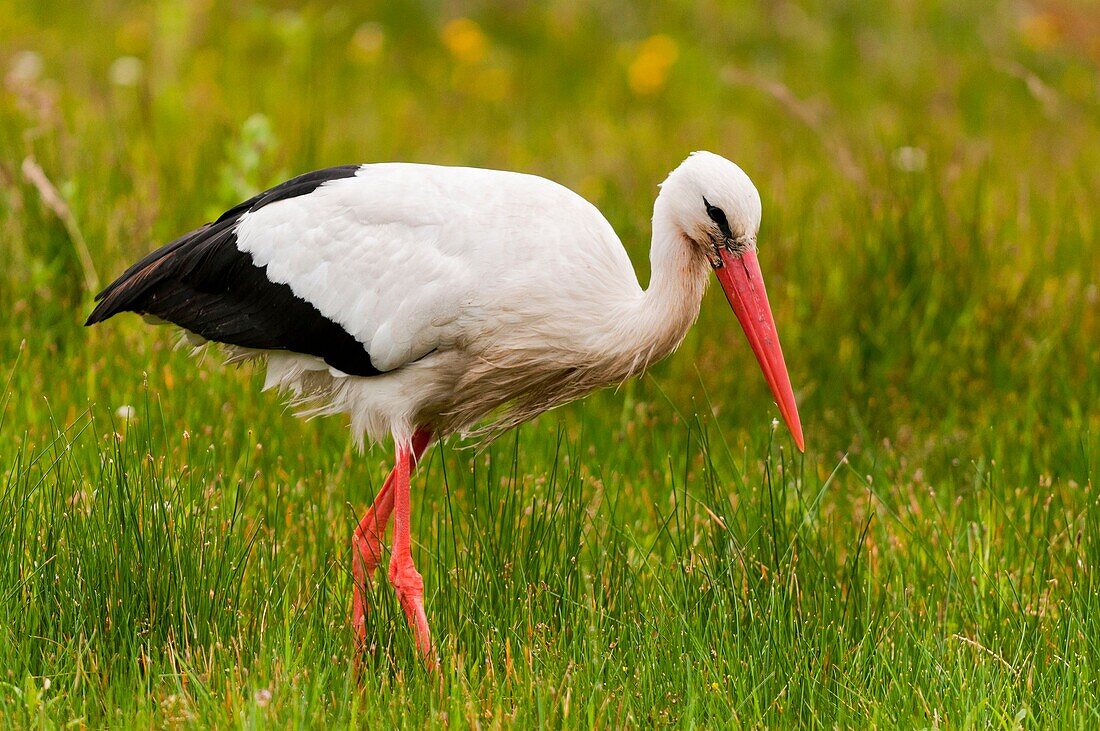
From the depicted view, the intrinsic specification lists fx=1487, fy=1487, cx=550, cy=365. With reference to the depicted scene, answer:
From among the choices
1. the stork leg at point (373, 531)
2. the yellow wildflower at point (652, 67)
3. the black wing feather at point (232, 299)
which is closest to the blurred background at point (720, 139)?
the yellow wildflower at point (652, 67)

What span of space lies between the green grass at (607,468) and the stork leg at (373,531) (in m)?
0.08

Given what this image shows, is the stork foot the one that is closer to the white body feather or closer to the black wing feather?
the white body feather

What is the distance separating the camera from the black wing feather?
4.18m

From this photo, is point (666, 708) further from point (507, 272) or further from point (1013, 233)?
point (1013, 233)

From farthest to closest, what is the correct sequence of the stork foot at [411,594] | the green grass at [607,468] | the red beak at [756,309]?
the red beak at [756,309]
the stork foot at [411,594]
the green grass at [607,468]

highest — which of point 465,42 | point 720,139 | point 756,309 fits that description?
point 465,42

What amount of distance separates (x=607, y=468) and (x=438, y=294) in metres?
1.13

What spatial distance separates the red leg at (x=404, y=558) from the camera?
3891 mm

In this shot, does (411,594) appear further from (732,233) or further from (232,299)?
(732,233)

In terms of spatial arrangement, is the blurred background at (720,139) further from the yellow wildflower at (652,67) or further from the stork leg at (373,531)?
the stork leg at (373,531)

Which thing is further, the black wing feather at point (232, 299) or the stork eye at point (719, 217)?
the black wing feather at point (232, 299)

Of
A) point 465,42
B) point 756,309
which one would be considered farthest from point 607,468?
point 465,42

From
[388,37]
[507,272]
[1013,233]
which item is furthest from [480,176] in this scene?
[388,37]

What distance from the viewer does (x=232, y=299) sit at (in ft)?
14.1
